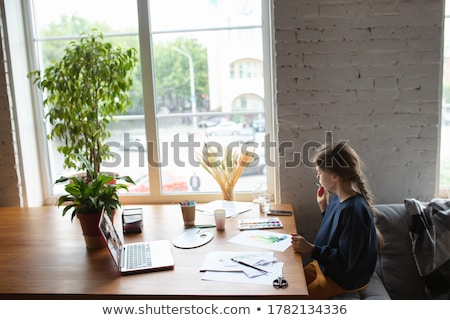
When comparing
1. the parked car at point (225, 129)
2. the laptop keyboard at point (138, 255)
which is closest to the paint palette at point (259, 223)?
the laptop keyboard at point (138, 255)

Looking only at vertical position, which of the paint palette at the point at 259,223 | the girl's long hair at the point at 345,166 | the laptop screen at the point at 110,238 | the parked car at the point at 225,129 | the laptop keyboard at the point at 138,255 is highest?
the parked car at the point at 225,129

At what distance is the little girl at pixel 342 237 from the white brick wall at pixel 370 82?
58cm

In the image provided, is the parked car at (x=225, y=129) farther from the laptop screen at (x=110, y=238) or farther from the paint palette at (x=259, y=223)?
the laptop screen at (x=110, y=238)

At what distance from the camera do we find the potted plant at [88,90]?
104 inches

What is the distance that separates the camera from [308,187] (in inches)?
103

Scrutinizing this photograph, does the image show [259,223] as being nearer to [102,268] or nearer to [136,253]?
[136,253]

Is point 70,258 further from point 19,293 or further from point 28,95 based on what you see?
point 28,95

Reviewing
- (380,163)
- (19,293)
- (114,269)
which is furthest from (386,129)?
(19,293)

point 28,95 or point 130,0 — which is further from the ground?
point 130,0

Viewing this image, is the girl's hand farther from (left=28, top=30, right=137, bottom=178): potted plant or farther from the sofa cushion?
(left=28, top=30, right=137, bottom=178): potted plant

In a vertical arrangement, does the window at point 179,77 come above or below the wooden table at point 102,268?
above

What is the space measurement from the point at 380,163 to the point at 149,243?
1.49 metres

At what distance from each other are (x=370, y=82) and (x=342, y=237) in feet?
3.61

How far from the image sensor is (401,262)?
2.16m
